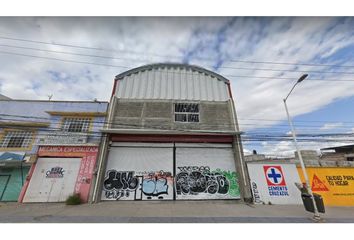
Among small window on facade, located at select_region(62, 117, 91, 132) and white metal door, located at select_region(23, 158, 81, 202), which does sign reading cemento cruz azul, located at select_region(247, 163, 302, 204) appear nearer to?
white metal door, located at select_region(23, 158, 81, 202)

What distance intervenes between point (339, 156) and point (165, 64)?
24547mm

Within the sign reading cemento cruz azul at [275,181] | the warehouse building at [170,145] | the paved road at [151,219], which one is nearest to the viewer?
the paved road at [151,219]

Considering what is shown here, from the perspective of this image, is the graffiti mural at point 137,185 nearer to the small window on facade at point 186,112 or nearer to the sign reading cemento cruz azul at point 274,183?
the small window on facade at point 186,112

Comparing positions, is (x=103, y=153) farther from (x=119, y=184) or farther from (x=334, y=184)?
(x=334, y=184)

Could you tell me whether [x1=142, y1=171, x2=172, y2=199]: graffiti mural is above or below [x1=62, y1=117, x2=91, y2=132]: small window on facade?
below

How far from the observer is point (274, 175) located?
1006 centimetres

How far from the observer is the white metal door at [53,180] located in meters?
9.48

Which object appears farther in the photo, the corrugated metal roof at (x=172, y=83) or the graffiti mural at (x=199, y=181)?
the corrugated metal roof at (x=172, y=83)

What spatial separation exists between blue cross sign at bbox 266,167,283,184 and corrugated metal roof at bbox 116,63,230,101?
6.63 meters

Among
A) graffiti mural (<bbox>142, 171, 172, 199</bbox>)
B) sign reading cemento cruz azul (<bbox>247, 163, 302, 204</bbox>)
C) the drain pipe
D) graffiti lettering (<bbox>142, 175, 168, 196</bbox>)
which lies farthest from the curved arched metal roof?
graffiti lettering (<bbox>142, 175, 168, 196</bbox>)

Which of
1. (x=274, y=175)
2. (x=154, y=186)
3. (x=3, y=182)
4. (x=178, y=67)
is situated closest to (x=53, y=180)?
(x=3, y=182)

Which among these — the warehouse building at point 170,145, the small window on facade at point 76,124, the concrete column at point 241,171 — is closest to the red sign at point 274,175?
the concrete column at point 241,171

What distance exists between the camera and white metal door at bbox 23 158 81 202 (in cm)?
948

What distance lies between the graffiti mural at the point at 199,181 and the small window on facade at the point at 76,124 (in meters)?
8.24
